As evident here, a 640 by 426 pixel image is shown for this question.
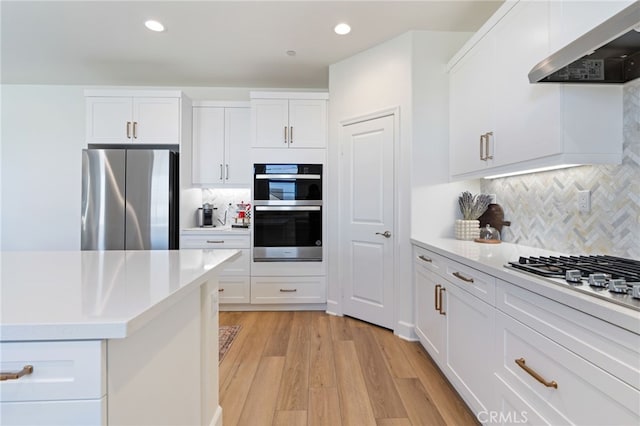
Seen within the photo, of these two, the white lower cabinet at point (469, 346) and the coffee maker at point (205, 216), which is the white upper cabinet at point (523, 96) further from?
the coffee maker at point (205, 216)

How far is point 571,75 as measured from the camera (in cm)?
130

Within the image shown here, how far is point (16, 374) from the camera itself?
2.07ft

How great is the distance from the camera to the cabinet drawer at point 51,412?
642 millimetres

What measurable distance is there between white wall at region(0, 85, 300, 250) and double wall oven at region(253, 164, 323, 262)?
2557 mm

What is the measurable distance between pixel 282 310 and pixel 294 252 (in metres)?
0.67

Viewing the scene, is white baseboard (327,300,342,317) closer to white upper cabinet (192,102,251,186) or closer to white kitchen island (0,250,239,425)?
white upper cabinet (192,102,251,186)

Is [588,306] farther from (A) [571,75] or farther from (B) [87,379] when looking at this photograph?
(B) [87,379]

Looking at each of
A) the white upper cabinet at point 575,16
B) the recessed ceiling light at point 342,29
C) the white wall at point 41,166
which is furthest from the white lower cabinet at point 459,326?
the white wall at point 41,166

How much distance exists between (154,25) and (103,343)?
2.88m

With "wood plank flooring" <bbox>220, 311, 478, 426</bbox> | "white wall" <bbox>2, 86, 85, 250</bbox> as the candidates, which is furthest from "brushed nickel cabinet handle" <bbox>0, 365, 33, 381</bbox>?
"white wall" <bbox>2, 86, 85, 250</bbox>

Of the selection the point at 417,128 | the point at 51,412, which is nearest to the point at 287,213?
the point at 417,128

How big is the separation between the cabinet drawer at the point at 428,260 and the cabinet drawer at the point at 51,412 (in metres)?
1.85

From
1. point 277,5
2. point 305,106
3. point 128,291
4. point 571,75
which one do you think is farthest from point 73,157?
point 571,75

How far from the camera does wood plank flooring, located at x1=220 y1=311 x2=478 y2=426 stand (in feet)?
5.24
